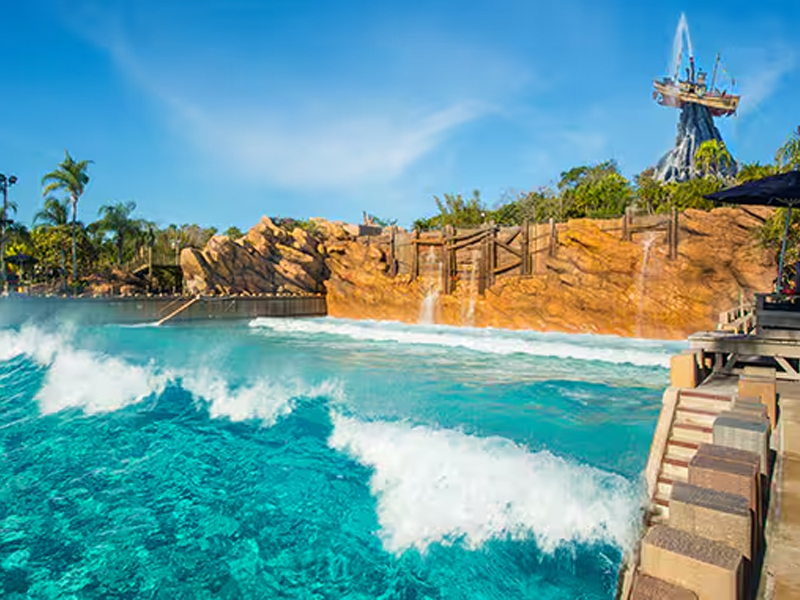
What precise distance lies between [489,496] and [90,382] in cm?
846

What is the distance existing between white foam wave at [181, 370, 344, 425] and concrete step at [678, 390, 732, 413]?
5.90m

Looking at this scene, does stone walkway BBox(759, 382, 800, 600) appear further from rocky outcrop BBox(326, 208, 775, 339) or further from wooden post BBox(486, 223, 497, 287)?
wooden post BBox(486, 223, 497, 287)

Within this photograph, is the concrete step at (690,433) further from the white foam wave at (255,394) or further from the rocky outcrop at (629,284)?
the rocky outcrop at (629,284)

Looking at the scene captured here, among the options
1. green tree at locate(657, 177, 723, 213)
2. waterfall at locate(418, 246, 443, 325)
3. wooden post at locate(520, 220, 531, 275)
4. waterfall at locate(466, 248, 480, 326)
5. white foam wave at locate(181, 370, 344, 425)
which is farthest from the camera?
green tree at locate(657, 177, 723, 213)

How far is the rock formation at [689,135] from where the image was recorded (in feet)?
207

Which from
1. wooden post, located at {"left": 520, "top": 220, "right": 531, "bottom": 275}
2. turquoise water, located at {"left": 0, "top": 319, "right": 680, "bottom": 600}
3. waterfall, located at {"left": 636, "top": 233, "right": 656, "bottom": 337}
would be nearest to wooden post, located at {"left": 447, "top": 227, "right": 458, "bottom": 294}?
wooden post, located at {"left": 520, "top": 220, "right": 531, "bottom": 275}

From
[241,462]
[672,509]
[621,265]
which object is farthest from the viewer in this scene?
[621,265]

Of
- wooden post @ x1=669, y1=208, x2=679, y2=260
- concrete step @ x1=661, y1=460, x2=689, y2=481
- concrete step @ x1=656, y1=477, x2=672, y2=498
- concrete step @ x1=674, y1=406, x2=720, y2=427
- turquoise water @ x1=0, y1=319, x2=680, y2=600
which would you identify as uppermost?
wooden post @ x1=669, y1=208, x2=679, y2=260

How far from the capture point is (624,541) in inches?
165

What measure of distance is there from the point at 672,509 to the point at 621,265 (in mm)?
20091

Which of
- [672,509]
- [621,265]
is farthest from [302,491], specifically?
[621,265]

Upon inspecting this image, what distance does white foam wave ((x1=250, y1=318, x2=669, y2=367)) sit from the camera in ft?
50.1

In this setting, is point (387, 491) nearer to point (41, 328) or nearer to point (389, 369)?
point (389, 369)

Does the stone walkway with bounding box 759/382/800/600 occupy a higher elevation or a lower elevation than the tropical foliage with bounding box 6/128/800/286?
lower
